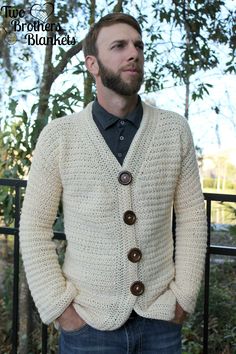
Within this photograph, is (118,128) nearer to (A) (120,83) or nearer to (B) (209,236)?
(A) (120,83)

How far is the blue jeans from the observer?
1557 mm

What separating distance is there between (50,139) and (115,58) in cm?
34

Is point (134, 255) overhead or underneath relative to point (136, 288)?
overhead

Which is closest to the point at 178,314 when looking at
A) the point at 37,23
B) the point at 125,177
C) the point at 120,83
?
the point at 125,177

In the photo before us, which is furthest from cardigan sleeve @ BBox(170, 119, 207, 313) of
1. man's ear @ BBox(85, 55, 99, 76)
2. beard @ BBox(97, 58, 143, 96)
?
man's ear @ BBox(85, 55, 99, 76)

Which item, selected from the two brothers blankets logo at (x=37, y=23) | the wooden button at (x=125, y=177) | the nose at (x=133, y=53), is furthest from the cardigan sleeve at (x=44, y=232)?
the two brothers blankets logo at (x=37, y=23)

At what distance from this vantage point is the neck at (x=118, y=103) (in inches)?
63.3

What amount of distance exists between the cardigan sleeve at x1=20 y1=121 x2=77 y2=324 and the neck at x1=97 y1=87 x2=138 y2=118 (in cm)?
19

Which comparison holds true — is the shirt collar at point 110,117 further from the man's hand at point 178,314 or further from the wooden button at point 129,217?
the man's hand at point 178,314

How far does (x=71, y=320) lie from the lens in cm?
157

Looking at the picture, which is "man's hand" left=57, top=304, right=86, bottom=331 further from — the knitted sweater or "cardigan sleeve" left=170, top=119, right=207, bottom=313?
"cardigan sleeve" left=170, top=119, right=207, bottom=313

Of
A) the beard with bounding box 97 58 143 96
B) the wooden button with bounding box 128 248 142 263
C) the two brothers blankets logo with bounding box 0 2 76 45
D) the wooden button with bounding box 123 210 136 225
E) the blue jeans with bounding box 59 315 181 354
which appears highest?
the two brothers blankets logo with bounding box 0 2 76 45

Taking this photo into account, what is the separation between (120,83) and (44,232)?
22.2 inches

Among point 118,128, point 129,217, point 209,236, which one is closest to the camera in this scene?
point 129,217
